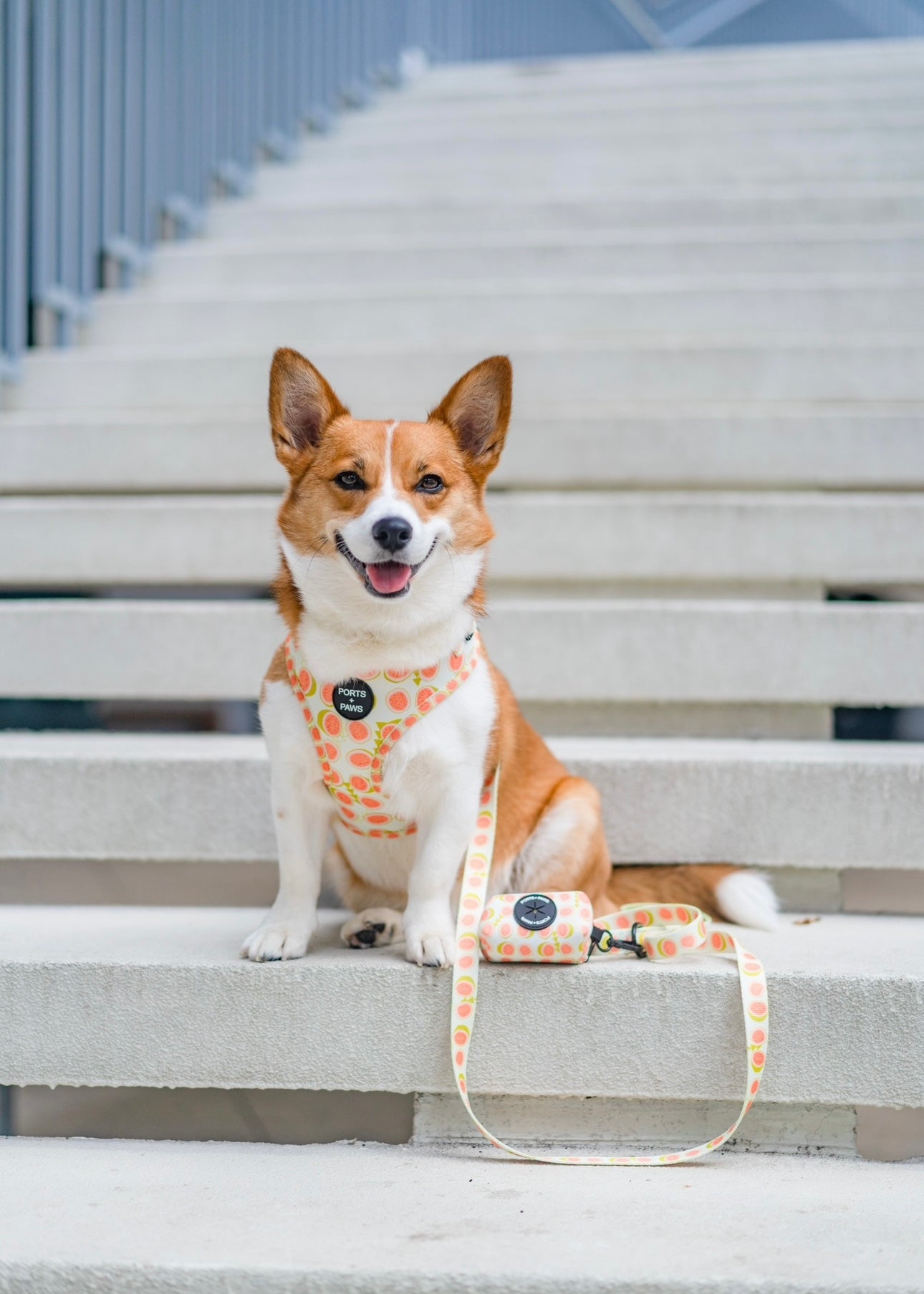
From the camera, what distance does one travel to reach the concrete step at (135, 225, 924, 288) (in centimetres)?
321

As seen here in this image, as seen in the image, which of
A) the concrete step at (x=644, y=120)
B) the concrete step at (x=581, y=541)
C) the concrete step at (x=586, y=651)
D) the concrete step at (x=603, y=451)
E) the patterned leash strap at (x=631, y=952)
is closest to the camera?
the patterned leash strap at (x=631, y=952)

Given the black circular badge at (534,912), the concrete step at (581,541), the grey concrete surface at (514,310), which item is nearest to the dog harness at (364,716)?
the black circular badge at (534,912)

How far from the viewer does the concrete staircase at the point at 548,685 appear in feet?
4.14

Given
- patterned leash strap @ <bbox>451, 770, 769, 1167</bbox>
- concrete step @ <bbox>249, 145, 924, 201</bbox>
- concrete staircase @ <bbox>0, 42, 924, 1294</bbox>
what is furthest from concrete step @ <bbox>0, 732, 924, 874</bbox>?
concrete step @ <bbox>249, 145, 924, 201</bbox>

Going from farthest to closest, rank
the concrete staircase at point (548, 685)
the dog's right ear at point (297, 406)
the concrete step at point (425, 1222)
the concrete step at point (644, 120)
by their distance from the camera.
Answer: the concrete step at point (644, 120), the dog's right ear at point (297, 406), the concrete staircase at point (548, 685), the concrete step at point (425, 1222)

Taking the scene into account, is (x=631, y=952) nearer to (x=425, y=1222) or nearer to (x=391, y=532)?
(x=425, y=1222)

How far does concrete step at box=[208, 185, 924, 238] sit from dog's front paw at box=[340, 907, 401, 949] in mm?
2597

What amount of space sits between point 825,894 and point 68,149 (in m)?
2.89

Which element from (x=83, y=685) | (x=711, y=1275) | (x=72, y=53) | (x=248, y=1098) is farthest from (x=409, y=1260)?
(x=72, y=53)

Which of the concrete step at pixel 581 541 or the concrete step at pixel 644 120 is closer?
the concrete step at pixel 581 541

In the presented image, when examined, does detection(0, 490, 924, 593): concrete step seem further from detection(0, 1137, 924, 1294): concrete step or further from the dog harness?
detection(0, 1137, 924, 1294): concrete step

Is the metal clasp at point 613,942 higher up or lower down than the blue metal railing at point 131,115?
lower down

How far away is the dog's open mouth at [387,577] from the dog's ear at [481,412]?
0.86 ft

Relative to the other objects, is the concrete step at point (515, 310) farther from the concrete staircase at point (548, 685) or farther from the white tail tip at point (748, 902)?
the white tail tip at point (748, 902)
